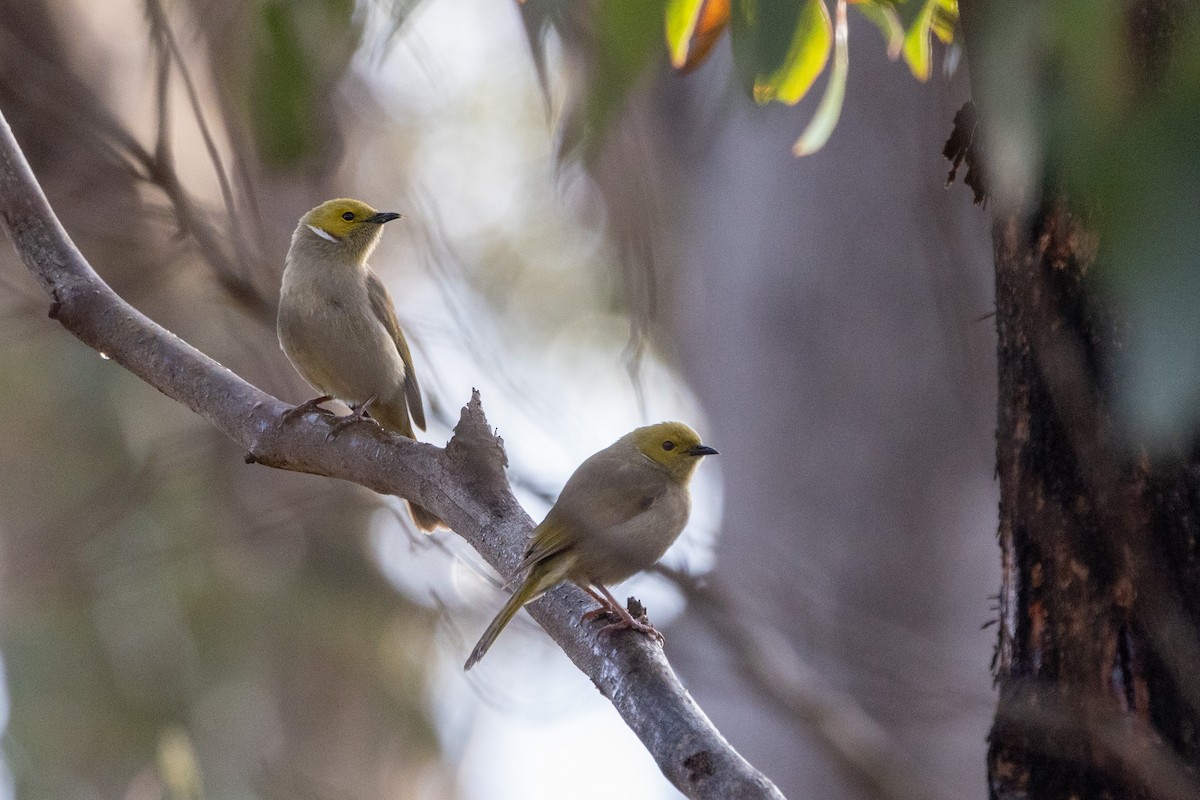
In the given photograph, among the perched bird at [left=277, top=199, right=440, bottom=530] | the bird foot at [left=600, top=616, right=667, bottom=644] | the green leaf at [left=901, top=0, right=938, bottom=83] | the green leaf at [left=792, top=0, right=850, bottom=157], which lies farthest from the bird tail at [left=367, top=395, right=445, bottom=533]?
the green leaf at [left=901, top=0, right=938, bottom=83]

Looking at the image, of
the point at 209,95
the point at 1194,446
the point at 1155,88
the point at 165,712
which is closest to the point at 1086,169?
the point at 1155,88

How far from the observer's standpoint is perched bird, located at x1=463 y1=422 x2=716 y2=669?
11.1ft

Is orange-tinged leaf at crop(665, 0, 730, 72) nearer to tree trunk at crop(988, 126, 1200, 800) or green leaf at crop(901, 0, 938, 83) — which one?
green leaf at crop(901, 0, 938, 83)

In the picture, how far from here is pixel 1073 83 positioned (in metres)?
1.48

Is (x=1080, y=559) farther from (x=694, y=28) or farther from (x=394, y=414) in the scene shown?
(x=394, y=414)

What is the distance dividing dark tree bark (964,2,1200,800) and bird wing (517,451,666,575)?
1468 millimetres

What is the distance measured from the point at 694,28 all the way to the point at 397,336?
2479 mm

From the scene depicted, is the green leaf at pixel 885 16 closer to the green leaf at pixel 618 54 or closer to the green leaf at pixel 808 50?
the green leaf at pixel 808 50

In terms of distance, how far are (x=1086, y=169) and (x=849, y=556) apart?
176 inches

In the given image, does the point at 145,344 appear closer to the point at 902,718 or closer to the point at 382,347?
the point at 382,347

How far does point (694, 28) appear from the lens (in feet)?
8.66

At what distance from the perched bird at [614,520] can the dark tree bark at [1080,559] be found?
3.23 feet

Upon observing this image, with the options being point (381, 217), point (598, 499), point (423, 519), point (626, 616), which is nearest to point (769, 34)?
point (626, 616)

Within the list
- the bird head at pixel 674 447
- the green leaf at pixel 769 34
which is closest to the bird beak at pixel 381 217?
the bird head at pixel 674 447
